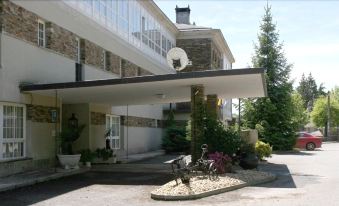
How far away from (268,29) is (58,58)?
24.5 meters

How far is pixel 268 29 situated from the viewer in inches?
1542

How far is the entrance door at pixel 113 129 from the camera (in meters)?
24.1

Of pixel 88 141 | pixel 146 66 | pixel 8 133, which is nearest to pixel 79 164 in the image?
pixel 88 141

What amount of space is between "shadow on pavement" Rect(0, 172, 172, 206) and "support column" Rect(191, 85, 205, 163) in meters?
1.60

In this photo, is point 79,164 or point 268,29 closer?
point 79,164

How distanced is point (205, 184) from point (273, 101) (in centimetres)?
2653

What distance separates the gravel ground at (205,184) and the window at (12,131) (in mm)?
5830

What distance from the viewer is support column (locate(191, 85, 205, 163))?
55.1 ft

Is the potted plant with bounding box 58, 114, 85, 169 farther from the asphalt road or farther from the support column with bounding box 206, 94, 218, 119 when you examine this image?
the support column with bounding box 206, 94, 218, 119

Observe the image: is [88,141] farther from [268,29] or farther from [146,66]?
[268,29]

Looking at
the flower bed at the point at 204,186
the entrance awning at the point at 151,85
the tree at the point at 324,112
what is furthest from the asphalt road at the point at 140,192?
the tree at the point at 324,112

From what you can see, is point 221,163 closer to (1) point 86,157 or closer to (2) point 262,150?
(1) point 86,157

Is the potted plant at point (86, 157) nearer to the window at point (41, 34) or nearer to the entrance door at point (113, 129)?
the window at point (41, 34)

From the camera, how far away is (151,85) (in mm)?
15945
